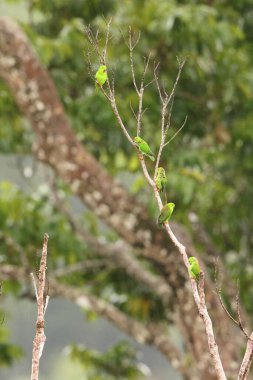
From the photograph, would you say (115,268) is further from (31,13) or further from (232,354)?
(31,13)

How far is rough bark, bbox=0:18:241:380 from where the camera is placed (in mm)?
6875

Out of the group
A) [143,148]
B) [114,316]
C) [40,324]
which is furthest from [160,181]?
[114,316]

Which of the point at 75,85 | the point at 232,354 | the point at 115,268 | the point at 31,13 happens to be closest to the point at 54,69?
the point at 75,85

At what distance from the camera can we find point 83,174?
6855 mm

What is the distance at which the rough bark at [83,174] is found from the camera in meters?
6.88

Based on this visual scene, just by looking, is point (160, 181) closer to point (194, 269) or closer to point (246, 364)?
point (194, 269)

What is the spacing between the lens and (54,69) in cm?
814

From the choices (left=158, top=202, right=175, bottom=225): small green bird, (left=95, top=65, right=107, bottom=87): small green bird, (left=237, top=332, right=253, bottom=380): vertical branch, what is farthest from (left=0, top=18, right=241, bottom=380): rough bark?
(left=237, top=332, right=253, bottom=380): vertical branch

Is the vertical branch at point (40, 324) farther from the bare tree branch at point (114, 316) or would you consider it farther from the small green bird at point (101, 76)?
the bare tree branch at point (114, 316)

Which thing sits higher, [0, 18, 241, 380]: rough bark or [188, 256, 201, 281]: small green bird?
[0, 18, 241, 380]: rough bark

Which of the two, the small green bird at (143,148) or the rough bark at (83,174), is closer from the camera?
the small green bird at (143,148)

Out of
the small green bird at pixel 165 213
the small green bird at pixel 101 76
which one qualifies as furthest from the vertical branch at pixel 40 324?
the small green bird at pixel 101 76

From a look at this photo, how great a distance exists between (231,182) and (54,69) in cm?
273

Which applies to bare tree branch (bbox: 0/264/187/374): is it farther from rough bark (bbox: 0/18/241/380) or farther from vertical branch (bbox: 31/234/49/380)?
vertical branch (bbox: 31/234/49/380)
